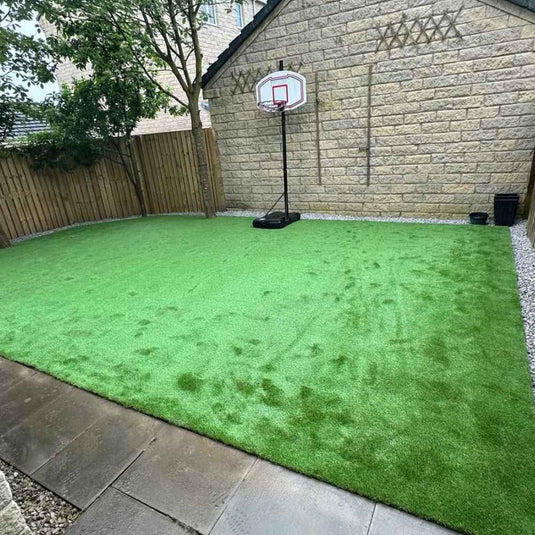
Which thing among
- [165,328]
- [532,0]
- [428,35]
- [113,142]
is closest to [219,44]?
[113,142]

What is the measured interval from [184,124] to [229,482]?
1114 centimetres

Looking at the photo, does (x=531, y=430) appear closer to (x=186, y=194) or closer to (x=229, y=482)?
(x=229, y=482)

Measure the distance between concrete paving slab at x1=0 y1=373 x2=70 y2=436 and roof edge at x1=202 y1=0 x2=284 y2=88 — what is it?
581 cm

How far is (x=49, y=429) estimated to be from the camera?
1864 millimetres

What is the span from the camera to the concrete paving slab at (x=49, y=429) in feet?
5.57

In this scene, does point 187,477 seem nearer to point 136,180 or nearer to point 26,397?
point 26,397

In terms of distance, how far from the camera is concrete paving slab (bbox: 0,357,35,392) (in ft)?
7.49

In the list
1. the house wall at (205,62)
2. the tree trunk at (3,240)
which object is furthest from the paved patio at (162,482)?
the house wall at (205,62)

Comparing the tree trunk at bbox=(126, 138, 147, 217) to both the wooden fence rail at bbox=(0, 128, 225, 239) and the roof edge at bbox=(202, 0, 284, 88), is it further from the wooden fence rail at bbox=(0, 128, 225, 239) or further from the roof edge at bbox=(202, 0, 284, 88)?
the roof edge at bbox=(202, 0, 284, 88)

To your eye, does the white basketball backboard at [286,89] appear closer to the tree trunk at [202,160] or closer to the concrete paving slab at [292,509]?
the tree trunk at [202,160]

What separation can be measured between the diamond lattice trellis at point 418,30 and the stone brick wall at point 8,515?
6.00m

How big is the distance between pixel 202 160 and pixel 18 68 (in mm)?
3083

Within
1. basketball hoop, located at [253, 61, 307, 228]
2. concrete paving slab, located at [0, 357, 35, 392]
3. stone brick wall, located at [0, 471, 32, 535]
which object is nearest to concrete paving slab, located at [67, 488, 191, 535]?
stone brick wall, located at [0, 471, 32, 535]

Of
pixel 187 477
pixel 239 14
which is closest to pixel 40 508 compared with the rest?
pixel 187 477
